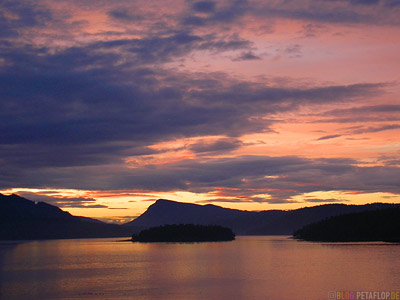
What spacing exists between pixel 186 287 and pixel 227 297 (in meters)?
11.0

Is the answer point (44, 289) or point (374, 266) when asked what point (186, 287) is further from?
point (374, 266)

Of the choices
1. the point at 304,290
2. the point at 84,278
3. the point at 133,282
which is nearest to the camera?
the point at 304,290

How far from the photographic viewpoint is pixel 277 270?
92188mm

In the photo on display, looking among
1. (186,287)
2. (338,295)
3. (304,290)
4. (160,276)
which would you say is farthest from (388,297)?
(160,276)

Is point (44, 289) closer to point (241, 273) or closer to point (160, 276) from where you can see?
point (160, 276)

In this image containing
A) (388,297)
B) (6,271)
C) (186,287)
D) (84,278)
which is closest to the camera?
(388,297)

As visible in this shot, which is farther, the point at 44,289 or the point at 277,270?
the point at 277,270

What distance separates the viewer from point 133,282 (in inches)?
3029

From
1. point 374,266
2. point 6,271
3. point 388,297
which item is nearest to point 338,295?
point 388,297

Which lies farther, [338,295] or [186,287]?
[186,287]

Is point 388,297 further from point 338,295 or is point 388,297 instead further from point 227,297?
point 227,297

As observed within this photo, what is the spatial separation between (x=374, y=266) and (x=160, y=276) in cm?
3760

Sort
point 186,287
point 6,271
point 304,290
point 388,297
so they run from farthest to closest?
point 6,271, point 186,287, point 304,290, point 388,297

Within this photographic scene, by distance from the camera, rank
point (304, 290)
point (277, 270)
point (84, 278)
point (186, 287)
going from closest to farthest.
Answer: point (304, 290) → point (186, 287) → point (84, 278) → point (277, 270)
